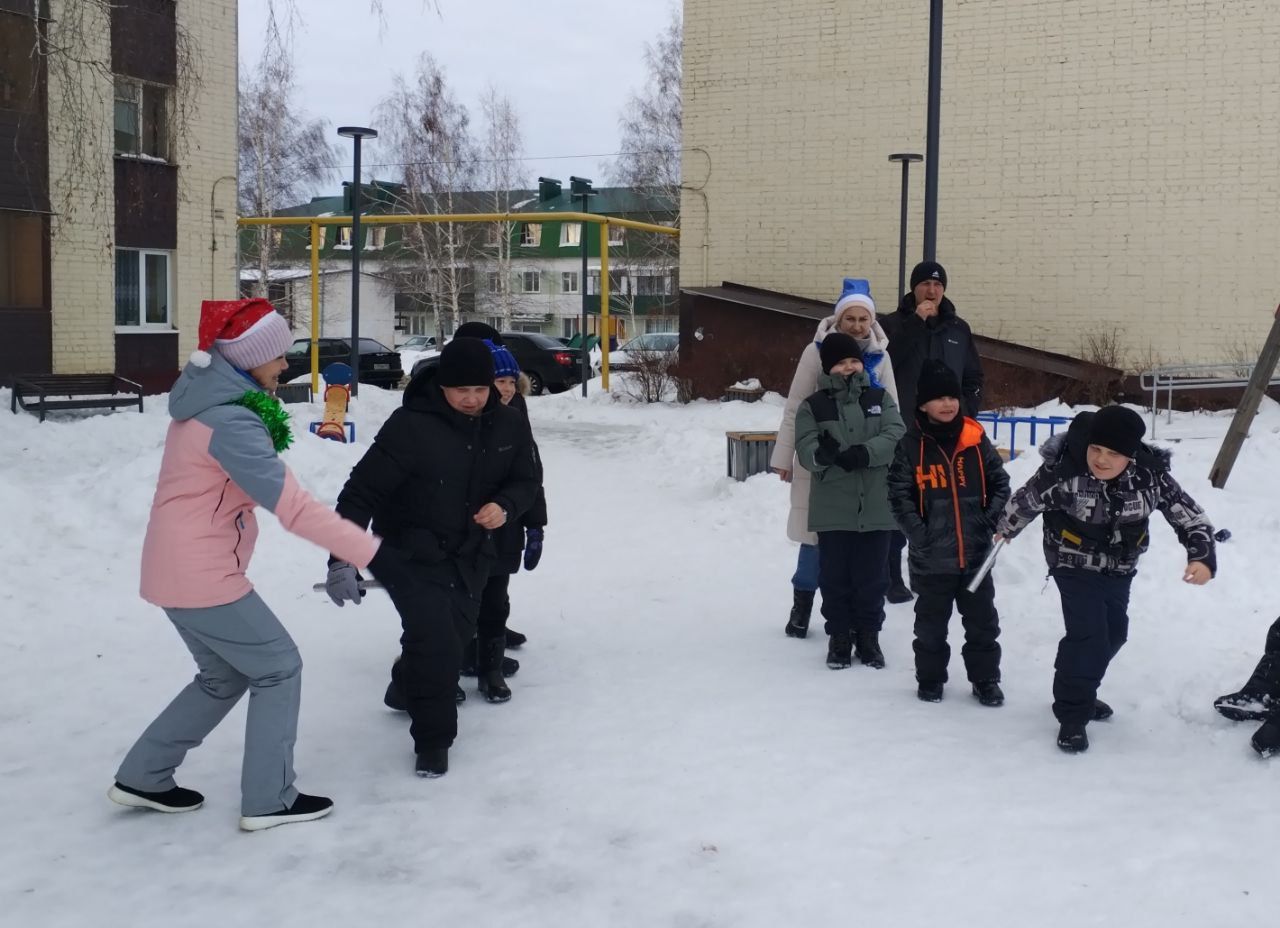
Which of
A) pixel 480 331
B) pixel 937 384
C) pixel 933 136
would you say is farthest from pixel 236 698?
pixel 933 136

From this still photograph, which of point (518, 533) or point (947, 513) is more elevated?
point (947, 513)

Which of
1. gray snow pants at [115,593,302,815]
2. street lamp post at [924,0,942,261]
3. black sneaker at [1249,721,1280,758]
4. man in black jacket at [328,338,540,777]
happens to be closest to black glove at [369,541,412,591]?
man in black jacket at [328,338,540,777]

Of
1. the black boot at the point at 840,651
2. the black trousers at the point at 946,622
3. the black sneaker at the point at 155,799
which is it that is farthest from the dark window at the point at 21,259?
the black trousers at the point at 946,622

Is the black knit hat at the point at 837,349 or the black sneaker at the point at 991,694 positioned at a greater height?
the black knit hat at the point at 837,349

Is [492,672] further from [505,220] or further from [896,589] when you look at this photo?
[505,220]

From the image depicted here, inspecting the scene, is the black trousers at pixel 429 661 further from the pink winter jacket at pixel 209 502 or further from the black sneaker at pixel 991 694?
the black sneaker at pixel 991 694

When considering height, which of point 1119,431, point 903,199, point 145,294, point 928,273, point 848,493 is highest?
point 903,199

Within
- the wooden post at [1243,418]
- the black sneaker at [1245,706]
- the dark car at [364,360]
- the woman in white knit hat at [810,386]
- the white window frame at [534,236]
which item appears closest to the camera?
the black sneaker at [1245,706]

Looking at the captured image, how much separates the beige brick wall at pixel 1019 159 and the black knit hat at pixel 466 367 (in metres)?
15.9

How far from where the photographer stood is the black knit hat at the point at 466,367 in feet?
15.1

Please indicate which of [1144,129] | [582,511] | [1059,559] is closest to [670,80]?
[1144,129]

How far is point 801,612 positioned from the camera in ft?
21.6

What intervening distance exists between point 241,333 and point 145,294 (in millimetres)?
17321

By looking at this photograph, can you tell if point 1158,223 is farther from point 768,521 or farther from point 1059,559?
point 1059,559
